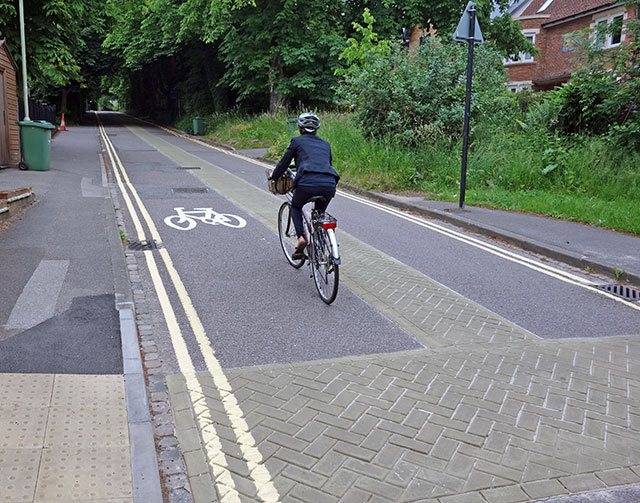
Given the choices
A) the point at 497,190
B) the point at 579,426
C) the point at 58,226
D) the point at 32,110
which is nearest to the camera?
the point at 579,426

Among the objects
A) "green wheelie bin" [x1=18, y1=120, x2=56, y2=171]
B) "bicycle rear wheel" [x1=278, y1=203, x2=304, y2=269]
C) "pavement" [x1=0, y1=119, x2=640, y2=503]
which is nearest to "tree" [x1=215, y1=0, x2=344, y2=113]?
"green wheelie bin" [x1=18, y1=120, x2=56, y2=171]

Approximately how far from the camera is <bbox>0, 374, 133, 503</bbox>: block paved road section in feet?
10.2

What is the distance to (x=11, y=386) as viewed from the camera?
4.19 metres

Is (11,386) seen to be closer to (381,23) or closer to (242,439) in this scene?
(242,439)

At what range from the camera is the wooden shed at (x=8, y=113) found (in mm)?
16453

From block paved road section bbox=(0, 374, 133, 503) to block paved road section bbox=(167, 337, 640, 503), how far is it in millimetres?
398

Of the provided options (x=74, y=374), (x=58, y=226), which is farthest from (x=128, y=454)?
(x=58, y=226)

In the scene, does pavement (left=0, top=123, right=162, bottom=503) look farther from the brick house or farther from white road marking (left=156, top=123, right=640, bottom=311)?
the brick house

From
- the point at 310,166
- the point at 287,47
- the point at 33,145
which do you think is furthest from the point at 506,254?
the point at 287,47

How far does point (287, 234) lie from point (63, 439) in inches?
190

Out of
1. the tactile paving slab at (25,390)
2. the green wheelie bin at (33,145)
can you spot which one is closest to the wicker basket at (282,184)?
the tactile paving slab at (25,390)

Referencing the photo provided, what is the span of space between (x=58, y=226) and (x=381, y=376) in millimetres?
6976

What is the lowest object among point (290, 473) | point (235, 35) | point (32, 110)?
point (290, 473)

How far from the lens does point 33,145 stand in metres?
16.4
